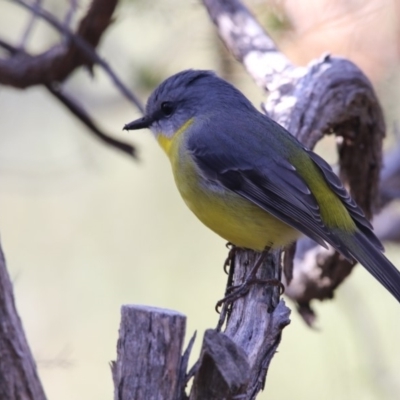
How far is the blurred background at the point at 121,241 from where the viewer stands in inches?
231

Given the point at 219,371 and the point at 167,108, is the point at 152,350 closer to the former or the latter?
the point at 219,371

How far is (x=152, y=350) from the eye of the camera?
2.35 metres

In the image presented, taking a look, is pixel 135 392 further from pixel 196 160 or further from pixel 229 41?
pixel 229 41

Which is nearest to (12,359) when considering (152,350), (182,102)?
(152,350)

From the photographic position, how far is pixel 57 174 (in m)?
7.50

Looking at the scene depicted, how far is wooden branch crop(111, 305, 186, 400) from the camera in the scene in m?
2.34

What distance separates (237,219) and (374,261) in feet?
2.17

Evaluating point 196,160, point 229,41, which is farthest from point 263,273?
point 229,41

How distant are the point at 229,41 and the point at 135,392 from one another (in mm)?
2779

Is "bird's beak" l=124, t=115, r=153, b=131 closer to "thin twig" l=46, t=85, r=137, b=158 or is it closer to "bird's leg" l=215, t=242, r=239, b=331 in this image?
"bird's leg" l=215, t=242, r=239, b=331

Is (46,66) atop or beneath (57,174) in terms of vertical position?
beneath

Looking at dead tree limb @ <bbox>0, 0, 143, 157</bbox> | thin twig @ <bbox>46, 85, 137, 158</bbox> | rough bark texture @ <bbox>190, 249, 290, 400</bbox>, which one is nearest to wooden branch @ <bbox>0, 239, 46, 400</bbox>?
rough bark texture @ <bbox>190, 249, 290, 400</bbox>

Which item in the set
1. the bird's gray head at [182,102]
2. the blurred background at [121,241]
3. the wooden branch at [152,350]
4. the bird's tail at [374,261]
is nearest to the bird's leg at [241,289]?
the bird's tail at [374,261]

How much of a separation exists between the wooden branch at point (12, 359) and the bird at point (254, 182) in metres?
1.32
